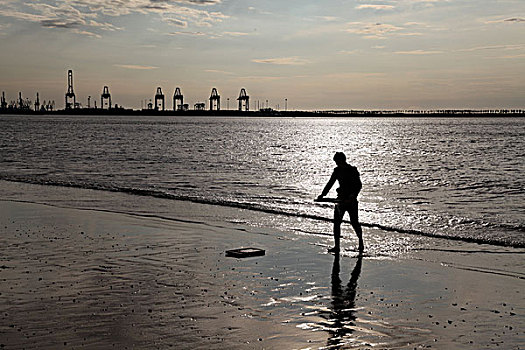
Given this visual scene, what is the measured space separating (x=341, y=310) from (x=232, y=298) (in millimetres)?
1431

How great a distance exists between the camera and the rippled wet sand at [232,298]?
645cm

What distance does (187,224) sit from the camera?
14.8 metres

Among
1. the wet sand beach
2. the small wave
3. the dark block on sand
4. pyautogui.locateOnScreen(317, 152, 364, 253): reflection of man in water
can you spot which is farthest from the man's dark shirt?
the small wave

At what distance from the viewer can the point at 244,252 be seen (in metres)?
10.8

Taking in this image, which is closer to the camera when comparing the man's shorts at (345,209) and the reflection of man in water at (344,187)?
the reflection of man in water at (344,187)

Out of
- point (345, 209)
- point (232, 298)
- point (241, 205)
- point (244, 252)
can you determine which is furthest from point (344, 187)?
point (241, 205)

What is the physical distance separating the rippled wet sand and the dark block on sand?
26cm

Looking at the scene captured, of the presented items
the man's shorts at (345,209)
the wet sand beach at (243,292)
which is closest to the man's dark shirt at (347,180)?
the man's shorts at (345,209)

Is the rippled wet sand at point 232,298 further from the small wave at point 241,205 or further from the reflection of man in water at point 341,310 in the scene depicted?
the small wave at point 241,205

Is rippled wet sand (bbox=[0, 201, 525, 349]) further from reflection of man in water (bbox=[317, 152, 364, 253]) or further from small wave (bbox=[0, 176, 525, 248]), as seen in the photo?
small wave (bbox=[0, 176, 525, 248])

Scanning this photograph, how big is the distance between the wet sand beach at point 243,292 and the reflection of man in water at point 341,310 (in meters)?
0.02

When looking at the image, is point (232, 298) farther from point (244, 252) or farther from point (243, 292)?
point (244, 252)

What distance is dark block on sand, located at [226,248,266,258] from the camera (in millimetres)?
10758

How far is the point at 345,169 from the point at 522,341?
510cm
